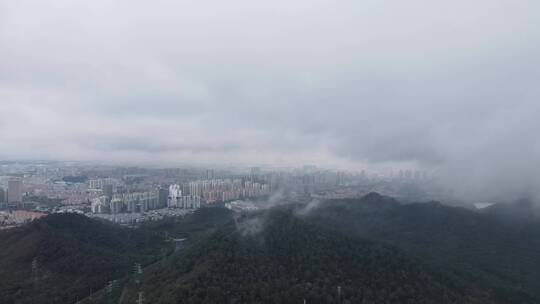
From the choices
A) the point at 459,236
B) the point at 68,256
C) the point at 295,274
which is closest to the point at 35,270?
the point at 68,256

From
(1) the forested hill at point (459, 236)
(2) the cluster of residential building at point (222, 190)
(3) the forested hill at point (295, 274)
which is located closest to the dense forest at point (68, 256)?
(3) the forested hill at point (295, 274)

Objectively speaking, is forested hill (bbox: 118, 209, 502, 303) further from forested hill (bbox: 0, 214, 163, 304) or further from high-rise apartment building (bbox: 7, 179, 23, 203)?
high-rise apartment building (bbox: 7, 179, 23, 203)

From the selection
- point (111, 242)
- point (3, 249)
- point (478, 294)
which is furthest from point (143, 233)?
point (478, 294)

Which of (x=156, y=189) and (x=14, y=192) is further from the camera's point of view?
(x=156, y=189)

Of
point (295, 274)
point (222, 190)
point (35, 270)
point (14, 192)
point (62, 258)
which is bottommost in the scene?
point (35, 270)

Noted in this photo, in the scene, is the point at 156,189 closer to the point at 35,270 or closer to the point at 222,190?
the point at 222,190

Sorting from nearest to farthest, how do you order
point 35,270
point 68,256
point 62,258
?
point 35,270 < point 62,258 < point 68,256

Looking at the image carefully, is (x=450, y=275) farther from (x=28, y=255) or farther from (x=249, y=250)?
(x=28, y=255)
